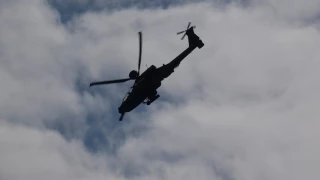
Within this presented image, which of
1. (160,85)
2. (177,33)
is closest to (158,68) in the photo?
(160,85)

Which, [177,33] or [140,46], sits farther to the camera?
[177,33]

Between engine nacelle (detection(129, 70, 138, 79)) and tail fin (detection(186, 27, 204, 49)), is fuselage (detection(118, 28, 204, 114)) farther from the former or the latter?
engine nacelle (detection(129, 70, 138, 79))

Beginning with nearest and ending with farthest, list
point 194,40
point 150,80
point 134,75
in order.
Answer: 1. point 150,80
2. point 134,75
3. point 194,40

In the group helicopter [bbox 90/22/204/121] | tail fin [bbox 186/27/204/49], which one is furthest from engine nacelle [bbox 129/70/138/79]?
tail fin [bbox 186/27/204/49]

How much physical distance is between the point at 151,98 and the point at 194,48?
30.9 feet

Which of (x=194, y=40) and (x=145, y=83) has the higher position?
(x=194, y=40)

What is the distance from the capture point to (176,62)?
198 feet

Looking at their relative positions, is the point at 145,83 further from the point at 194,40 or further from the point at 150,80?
the point at 194,40

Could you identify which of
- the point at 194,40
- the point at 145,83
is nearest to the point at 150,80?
the point at 145,83

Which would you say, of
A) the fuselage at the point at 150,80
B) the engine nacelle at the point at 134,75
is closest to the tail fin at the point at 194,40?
the fuselage at the point at 150,80

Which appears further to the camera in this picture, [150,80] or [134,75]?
[134,75]

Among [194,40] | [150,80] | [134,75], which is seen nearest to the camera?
[150,80]

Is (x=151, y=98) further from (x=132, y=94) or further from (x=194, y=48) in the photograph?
(x=194, y=48)

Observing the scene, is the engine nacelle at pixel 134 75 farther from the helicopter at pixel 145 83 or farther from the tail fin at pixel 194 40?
the tail fin at pixel 194 40
